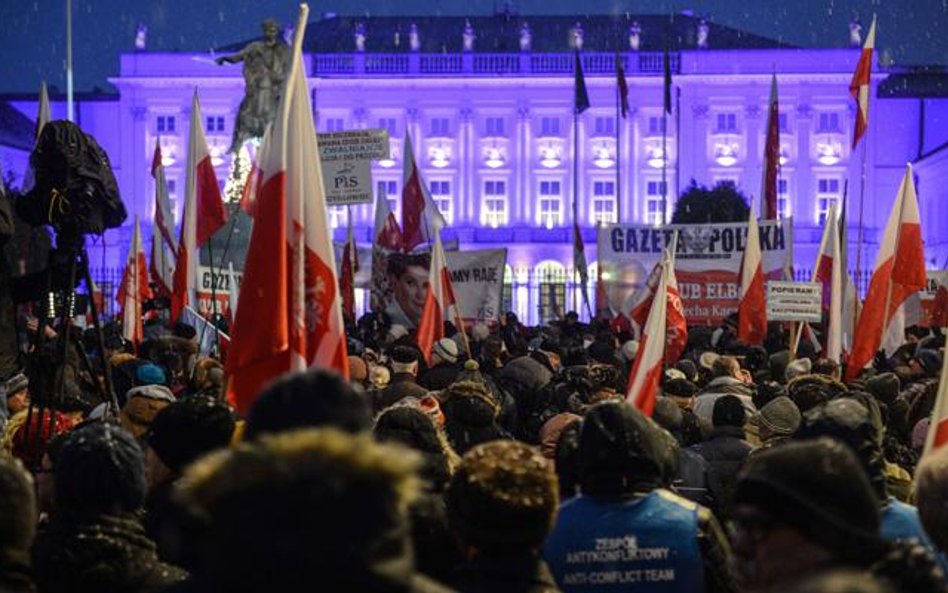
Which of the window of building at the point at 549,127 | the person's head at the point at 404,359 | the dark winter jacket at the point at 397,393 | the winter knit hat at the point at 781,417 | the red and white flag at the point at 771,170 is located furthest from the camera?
the window of building at the point at 549,127

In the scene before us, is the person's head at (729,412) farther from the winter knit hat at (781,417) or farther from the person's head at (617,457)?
the person's head at (617,457)

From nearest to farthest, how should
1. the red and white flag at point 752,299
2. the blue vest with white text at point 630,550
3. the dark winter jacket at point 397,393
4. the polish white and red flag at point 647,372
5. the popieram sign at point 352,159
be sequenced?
1. the blue vest with white text at point 630,550
2. the polish white and red flag at point 647,372
3. the dark winter jacket at point 397,393
4. the popieram sign at point 352,159
5. the red and white flag at point 752,299

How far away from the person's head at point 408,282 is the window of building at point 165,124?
50083 millimetres

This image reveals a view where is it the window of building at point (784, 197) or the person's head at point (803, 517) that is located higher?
the person's head at point (803, 517)

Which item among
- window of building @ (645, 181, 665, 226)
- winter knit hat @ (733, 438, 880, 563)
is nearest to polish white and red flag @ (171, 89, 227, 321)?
winter knit hat @ (733, 438, 880, 563)

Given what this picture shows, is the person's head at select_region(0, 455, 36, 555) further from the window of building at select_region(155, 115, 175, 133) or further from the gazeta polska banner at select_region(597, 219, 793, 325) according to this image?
the window of building at select_region(155, 115, 175, 133)

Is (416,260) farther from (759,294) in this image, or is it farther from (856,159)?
(856,159)

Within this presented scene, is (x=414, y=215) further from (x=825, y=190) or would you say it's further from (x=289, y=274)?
(x=825, y=190)

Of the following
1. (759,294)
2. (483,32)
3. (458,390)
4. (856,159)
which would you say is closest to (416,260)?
(759,294)

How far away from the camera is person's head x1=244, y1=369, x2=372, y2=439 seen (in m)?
2.38

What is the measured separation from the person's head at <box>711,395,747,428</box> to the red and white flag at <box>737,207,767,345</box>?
6402 millimetres

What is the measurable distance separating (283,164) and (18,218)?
4.35 feet

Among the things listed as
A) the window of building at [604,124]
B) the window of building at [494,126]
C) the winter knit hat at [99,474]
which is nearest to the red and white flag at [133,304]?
the winter knit hat at [99,474]

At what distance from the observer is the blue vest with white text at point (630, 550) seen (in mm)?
3502
